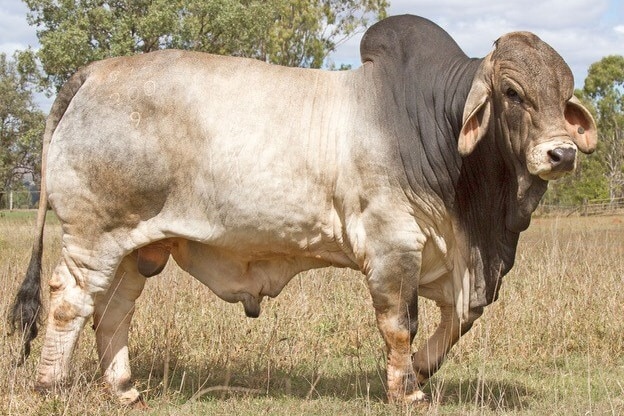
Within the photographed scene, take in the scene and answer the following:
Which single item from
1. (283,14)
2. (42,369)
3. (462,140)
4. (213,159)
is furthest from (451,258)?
(283,14)

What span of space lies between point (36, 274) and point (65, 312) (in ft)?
1.38

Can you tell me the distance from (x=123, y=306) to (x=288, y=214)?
1.23 metres

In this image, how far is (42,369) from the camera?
466cm

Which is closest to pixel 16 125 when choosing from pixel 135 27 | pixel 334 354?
pixel 135 27

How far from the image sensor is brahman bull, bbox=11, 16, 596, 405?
459cm

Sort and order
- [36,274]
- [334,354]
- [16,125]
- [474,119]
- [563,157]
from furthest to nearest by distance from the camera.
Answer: [16,125] → [334,354] → [36,274] → [474,119] → [563,157]

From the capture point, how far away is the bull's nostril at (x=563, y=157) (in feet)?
13.2

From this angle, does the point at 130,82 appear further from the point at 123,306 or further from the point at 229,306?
the point at 229,306

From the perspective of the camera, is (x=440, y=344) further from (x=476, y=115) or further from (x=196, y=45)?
(x=196, y=45)

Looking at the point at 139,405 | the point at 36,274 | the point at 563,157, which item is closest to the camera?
the point at 563,157

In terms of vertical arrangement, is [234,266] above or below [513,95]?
below

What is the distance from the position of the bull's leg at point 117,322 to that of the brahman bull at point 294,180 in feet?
1.06

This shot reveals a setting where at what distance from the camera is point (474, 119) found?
440cm

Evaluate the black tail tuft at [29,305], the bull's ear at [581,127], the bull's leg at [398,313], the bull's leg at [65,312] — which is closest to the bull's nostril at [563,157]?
the bull's ear at [581,127]
